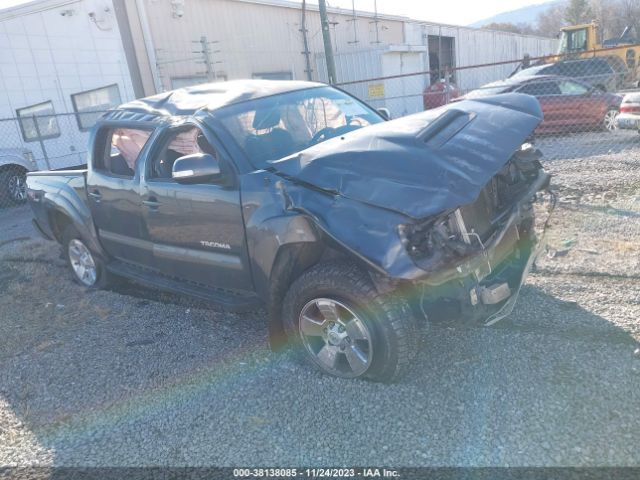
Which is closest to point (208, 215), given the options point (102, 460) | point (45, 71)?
point (102, 460)

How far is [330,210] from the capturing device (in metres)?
2.99

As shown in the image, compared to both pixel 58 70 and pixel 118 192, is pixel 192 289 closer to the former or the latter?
pixel 118 192

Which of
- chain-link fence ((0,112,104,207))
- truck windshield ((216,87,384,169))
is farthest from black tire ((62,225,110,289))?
chain-link fence ((0,112,104,207))

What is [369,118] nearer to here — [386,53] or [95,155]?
[95,155]

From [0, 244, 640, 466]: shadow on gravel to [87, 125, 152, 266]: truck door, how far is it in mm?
828

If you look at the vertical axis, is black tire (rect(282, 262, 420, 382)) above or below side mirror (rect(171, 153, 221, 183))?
below

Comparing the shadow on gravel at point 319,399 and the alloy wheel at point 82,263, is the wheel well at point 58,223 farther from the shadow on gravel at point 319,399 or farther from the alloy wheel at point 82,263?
the shadow on gravel at point 319,399

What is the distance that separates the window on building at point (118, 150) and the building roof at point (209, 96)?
23 cm

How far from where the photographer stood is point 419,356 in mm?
3617

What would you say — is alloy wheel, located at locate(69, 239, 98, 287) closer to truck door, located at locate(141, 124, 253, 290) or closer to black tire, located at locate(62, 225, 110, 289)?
black tire, located at locate(62, 225, 110, 289)

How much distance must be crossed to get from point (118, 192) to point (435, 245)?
298 centimetres

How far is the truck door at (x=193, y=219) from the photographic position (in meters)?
3.66

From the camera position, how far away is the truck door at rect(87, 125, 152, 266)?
4.49 metres

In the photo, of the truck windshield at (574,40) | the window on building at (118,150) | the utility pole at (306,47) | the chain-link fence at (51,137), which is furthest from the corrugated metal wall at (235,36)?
the window on building at (118,150)
